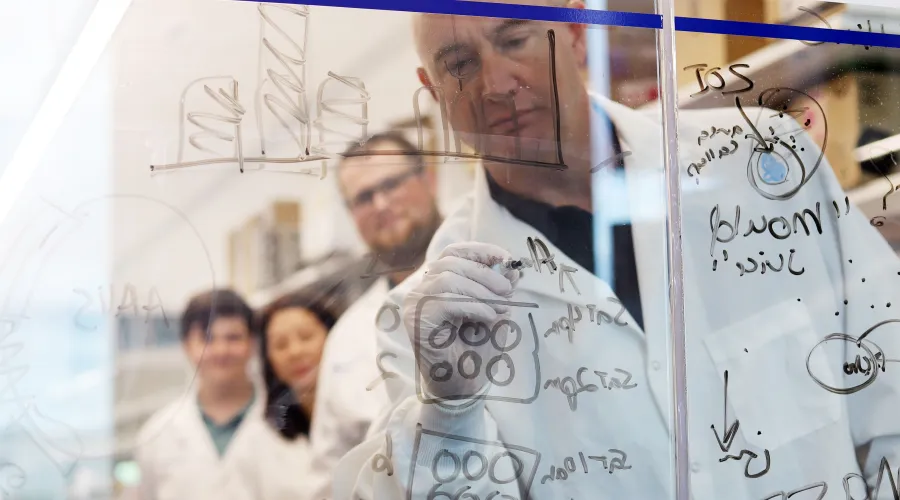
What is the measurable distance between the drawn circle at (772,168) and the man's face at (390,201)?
50 cm

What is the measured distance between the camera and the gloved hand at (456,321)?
989 millimetres

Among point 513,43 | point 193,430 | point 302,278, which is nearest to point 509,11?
point 513,43

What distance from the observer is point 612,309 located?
3.45ft

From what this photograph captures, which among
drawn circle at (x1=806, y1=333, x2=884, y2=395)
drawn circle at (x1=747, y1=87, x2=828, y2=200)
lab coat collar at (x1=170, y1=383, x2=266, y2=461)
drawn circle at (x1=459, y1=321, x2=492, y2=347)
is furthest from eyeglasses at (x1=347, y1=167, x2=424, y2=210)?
drawn circle at (x1=806, y1=333, x2=884, y2=395)

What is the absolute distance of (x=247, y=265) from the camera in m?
0.96

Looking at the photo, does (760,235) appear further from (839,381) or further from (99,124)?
(99,124)

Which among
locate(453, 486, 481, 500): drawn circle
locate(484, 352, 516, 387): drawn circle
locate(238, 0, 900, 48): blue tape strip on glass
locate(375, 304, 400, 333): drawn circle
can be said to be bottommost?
locate(453, 486, 481, 500): drawn circle

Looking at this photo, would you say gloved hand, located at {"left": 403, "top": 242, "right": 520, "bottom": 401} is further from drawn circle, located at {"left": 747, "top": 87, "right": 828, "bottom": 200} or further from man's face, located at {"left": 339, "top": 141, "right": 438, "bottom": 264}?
drawn circle, located at {"left": 747, "top": 87, "right": 828, "bottom": 200}

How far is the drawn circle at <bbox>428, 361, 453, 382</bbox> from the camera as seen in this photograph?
987 mm

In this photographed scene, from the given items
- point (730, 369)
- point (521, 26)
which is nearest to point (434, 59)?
point (521, 26)

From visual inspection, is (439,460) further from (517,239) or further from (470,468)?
(517,239)

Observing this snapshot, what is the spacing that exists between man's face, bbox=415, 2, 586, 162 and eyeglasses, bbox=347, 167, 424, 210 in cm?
9

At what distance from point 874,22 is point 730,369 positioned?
60cm

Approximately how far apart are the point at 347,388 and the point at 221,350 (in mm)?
164
